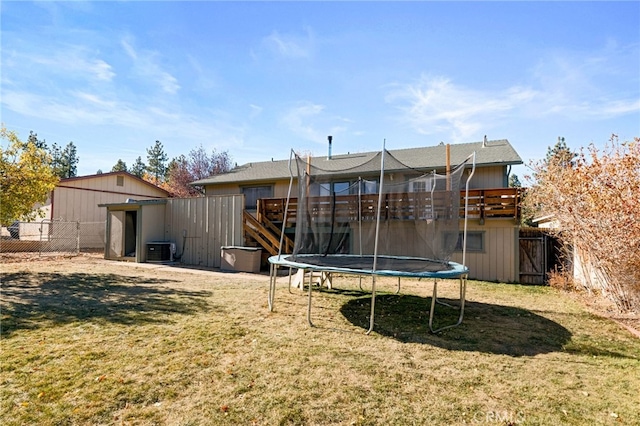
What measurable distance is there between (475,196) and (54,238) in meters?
18.4

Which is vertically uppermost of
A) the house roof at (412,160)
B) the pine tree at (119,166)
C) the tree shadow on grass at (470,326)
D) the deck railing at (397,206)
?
the pine tree at (119,166)

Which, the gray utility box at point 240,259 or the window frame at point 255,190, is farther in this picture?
the window frame at point 255,190

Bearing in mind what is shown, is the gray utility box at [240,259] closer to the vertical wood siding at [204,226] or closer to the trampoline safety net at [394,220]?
the vertical wood siding at [204,226]

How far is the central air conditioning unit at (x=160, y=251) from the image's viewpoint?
1258cm

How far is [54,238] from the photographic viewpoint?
16359 mm

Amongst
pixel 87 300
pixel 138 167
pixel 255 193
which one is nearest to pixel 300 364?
pixel 87 300

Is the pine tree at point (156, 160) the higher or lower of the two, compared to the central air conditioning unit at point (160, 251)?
higher

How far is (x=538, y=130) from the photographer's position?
9.95 metres

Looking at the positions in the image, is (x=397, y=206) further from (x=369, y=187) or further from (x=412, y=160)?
(x=412, y=160)

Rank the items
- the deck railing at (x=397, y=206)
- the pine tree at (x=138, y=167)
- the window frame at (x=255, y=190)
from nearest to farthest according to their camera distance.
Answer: the deck railing at (x=397, y=206) → the window frame at (x=255, y=190) → the pine tree at (x=138, y=167)

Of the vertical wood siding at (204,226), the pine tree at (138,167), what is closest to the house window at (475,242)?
the vertical wood siding at (204,226)

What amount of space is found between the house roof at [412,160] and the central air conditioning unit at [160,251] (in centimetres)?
379

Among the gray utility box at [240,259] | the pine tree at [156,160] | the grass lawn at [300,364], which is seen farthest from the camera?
the pine tree at [156,160]

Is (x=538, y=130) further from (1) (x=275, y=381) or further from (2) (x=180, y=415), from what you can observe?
(2) (x=180, y=415)
